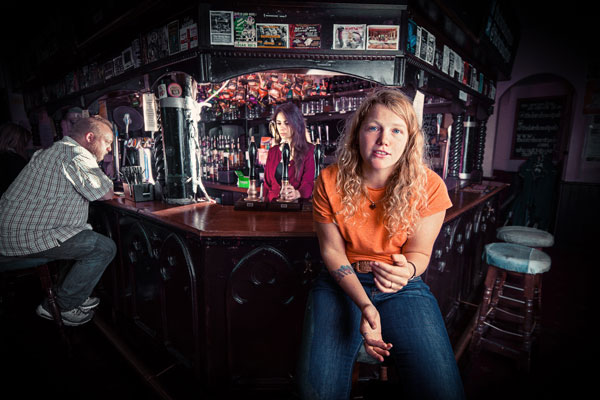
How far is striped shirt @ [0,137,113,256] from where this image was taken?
196 cm

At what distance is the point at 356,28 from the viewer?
6.56ft

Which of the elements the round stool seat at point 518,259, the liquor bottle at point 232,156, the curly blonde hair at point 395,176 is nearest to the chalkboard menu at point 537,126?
the round stool seat at point 518,259

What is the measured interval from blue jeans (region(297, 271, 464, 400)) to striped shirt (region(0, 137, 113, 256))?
1.76 m

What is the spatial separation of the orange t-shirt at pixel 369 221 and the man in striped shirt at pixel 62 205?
5.43 ft

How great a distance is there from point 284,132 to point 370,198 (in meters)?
1.48

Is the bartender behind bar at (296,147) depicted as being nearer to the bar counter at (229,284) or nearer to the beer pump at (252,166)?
the beer pump at (252,166)

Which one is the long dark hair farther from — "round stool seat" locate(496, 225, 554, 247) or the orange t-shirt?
"round stool seat" locate(496, 225, 554, 247)

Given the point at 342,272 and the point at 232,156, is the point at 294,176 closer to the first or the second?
the point at 342,272

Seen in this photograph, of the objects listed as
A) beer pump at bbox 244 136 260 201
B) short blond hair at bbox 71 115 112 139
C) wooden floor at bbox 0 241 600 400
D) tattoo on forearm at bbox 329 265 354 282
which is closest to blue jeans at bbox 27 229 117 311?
wooden floor at bbox 0 241 600 400

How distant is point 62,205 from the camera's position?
2021 mm

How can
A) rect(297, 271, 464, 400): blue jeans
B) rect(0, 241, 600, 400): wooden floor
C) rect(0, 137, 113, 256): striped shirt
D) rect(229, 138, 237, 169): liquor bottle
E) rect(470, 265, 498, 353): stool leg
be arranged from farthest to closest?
rect(229, 138, 237, 169): liquor bottle → rect(470, 265, 498, 353): stool leg → rect(0, 137, 113, 256): striped shirt → rect(0, 241, 600, 400): wooden floor → rect(297, 271, 464, 400): blue jeans

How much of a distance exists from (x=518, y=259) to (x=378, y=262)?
1501 millimetres

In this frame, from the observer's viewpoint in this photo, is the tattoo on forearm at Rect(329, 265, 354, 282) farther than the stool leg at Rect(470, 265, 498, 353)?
No

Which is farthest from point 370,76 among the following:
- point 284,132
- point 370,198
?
point 370,198
